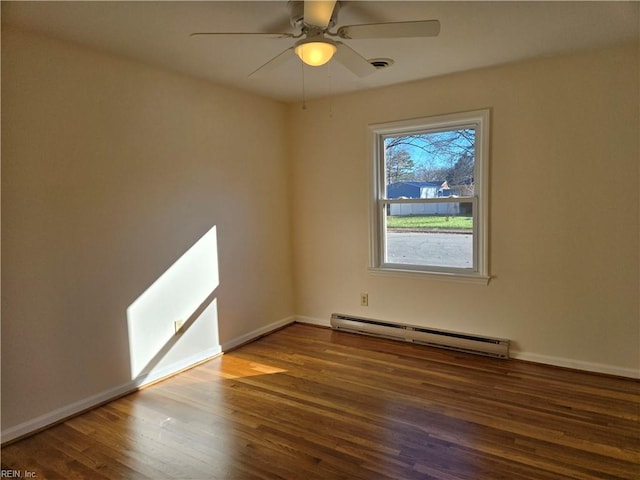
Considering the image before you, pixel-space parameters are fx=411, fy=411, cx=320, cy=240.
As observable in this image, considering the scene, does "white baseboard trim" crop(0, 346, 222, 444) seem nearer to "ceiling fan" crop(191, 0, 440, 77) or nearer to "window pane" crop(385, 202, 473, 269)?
"window pane" crop(385, 202, 473, 269)

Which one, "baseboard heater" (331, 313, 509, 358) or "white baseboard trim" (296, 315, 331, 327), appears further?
"white baseboard trim" (296, 315, 331, 327)

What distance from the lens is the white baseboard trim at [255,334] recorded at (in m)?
3.65

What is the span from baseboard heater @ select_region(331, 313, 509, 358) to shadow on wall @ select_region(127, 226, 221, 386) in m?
1.26

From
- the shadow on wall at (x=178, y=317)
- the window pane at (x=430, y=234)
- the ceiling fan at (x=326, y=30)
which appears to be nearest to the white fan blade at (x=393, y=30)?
the ceiling fan at (x=326, y=30)

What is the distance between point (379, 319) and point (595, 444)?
1.99 meters

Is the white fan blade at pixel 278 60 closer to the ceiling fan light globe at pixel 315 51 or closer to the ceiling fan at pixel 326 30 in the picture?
the ceiling fan at pixel 326 30

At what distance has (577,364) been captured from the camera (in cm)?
305

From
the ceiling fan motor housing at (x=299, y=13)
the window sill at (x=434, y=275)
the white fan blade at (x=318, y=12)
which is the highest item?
the ceiling fan motor housing at (x=299, y=13)

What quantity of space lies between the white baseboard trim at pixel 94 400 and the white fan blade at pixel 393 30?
2596mm

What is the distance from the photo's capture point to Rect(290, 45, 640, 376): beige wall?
9.23 ft

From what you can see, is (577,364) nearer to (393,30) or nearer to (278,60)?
(393,30)

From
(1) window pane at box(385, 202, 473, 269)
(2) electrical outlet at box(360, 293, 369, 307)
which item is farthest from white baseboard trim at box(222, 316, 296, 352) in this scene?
(1) window pane at box(385, 202, 473, 269)

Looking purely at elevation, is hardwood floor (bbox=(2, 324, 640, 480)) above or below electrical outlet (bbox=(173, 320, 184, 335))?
below

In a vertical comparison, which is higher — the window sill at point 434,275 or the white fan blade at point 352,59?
the white fan blade at point 352,59
